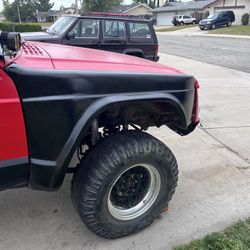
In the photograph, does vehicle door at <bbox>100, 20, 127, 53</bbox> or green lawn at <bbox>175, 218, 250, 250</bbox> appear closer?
green lawn at <bbox>175, 218, 250, 250</bbox>

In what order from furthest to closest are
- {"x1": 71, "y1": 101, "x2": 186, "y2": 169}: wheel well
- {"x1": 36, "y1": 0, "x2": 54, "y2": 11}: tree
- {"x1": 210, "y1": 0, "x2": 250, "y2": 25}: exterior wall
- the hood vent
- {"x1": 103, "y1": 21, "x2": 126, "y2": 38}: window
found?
{"x1": 36, "y1": 0, "x2": 54, "y2": 11}: tree
{"x1": 210, "y1": 0, "x2": 250, "y2": 25}: exterior wall
{"x1": 103, "y1": 21, "x2": 126, "y2": 38}: window
{"x1": 71, "y1": 101, "x2": 186, "y2": 169}: wheel well
the hood vent

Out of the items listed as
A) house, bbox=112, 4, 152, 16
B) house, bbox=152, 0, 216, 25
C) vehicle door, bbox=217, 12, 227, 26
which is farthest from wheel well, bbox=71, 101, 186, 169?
house, bbox=112, 4, 152, 16

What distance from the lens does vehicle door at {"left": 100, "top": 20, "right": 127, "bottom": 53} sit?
883 centimetres

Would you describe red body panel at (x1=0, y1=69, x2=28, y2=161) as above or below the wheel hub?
above

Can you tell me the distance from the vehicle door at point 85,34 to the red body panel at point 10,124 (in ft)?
22.4

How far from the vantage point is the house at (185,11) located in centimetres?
5012

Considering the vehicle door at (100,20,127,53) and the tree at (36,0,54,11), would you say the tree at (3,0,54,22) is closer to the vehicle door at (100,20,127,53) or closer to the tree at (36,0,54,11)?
the tree at (36,0,54,11)

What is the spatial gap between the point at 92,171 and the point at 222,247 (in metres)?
1.21

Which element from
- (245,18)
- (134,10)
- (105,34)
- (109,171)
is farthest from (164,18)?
(109,171)

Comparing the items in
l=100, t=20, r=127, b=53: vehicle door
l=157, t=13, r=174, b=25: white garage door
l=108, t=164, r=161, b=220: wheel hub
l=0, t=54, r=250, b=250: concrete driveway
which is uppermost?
l=100, t=20, r=127, b=53: vehicle door

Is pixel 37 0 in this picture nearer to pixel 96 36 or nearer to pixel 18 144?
pixel 96 36

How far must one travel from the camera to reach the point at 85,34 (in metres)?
8.62

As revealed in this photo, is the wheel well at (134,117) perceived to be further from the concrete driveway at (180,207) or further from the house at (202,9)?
the house at (202,9)

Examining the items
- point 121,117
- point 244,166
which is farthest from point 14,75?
point 244,166
